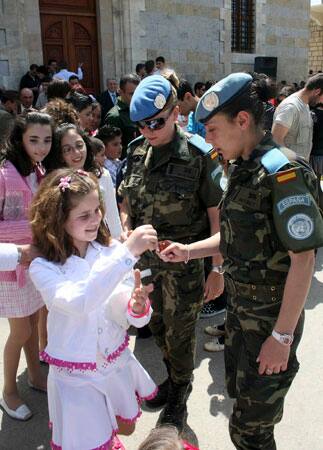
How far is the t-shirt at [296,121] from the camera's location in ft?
15.0

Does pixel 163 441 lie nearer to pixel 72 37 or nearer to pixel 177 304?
pixel 177 304

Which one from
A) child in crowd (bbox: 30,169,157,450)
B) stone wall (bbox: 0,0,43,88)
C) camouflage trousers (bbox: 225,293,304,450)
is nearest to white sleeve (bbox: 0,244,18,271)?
child in crowd (bbox: 30,169,157,450)

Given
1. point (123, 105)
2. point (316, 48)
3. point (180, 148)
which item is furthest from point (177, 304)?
point (316, 48)

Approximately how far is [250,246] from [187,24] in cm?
1289

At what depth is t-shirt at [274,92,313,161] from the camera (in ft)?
15.0

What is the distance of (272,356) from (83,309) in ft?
2.41

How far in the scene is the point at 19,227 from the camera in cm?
255

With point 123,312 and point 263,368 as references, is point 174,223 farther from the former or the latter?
point 263,368

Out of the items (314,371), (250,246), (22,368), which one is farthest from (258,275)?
(22,368)

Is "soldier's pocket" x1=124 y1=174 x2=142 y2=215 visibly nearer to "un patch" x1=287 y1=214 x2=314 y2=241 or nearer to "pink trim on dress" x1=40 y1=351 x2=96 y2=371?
"pink trim on dress" x1=40 y1=351 x2=96 y2=371

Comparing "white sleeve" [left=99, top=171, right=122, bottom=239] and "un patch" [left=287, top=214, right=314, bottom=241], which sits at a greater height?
"un patch" [left=287, top=214, right=314, bottom=241]

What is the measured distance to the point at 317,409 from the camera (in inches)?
107

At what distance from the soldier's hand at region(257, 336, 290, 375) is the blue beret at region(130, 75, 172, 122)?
1.26m

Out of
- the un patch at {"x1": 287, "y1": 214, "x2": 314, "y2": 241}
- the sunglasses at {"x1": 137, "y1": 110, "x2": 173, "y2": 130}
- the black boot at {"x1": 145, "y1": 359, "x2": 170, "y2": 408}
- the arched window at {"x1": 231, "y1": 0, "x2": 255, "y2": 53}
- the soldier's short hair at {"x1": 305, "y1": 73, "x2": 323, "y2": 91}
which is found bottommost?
the black boot at {"x1": 145, "y1": 359, "x2": 170, "y2": 408}
